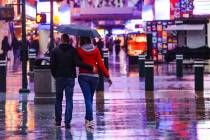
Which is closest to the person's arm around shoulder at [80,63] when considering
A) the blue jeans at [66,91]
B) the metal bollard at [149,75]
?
the blue jeans at [66,91]

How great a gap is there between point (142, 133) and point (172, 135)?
616 millimetres

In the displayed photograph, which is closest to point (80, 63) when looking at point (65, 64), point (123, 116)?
point (65, 64)

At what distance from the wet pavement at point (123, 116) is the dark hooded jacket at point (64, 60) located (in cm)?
114

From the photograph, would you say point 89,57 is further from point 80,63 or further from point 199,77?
point 199,77

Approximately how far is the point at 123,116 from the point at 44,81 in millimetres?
4220

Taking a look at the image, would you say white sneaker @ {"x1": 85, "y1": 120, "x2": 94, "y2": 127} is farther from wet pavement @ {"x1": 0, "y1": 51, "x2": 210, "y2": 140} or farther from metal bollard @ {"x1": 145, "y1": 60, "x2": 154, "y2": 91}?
metal bollard @ {"x1": 145, "y1": 60, "x2": 154, "y2": 91}

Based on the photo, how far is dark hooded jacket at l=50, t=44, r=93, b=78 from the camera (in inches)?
510

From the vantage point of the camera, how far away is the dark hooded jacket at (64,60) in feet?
42.5

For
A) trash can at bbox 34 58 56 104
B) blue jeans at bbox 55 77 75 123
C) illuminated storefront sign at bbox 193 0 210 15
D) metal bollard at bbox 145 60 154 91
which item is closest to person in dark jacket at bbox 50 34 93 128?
blue jeans at bbox 55 77 75 123

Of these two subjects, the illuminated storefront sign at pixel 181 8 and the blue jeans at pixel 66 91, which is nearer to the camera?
the blue jeans at pixel 66 91

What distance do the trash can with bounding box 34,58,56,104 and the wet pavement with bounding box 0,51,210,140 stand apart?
0.40m

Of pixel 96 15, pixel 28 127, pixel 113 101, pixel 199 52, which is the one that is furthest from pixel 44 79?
pixel 96 15

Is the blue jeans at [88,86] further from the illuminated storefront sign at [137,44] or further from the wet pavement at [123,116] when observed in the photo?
the illuminated storefront sign at [137,44]

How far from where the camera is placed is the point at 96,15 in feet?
257
